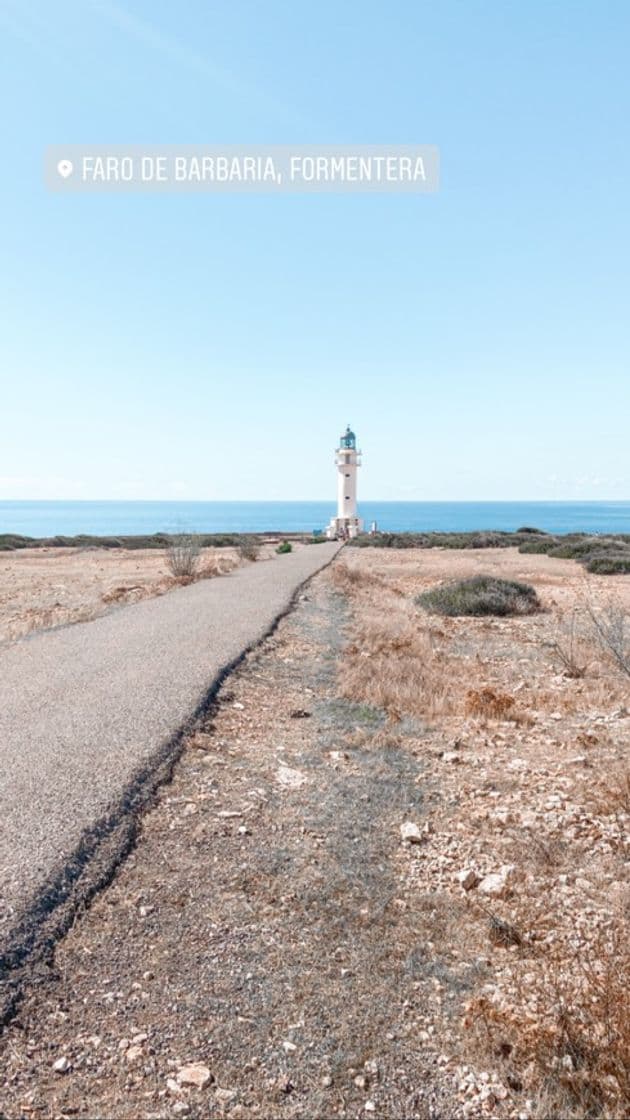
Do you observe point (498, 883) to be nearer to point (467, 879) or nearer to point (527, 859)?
point (467, 879)

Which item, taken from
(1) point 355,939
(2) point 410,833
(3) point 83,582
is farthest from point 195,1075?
(3) point 83,582

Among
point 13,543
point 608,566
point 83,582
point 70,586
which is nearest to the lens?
point 70,586

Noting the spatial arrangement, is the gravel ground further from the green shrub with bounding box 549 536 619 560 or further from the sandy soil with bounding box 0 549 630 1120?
the green shrub with bounding box 549 536 619 560

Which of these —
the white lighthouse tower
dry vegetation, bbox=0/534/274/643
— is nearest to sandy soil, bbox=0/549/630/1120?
dry vegetation, bbox=0/534/274/643

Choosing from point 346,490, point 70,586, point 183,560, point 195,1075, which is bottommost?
point 70,586

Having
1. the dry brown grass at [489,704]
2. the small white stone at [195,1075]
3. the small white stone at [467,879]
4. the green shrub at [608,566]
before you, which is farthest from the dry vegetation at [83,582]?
the green shrub at [608,566]

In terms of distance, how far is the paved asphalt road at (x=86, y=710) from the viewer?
423cm

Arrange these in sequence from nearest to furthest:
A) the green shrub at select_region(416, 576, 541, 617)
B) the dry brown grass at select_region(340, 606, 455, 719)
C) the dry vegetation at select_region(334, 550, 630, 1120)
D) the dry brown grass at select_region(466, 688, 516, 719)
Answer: the dry vegetation at select_region(334, 550, 630, 1120) < the dry brown grass at select_region(466, 688, 516, 719) < the dry brown grass at select_region(340, 606, 455, 719) < the green shrub at select_region(416, 576, 541, 617)

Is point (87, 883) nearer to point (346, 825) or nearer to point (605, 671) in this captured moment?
point (346, 825)

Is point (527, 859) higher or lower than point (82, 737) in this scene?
lower

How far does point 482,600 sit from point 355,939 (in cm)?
1298

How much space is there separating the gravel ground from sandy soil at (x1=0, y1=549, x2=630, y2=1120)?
0.75ft

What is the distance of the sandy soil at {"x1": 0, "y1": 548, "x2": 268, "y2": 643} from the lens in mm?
13548

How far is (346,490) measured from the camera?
5159cm
